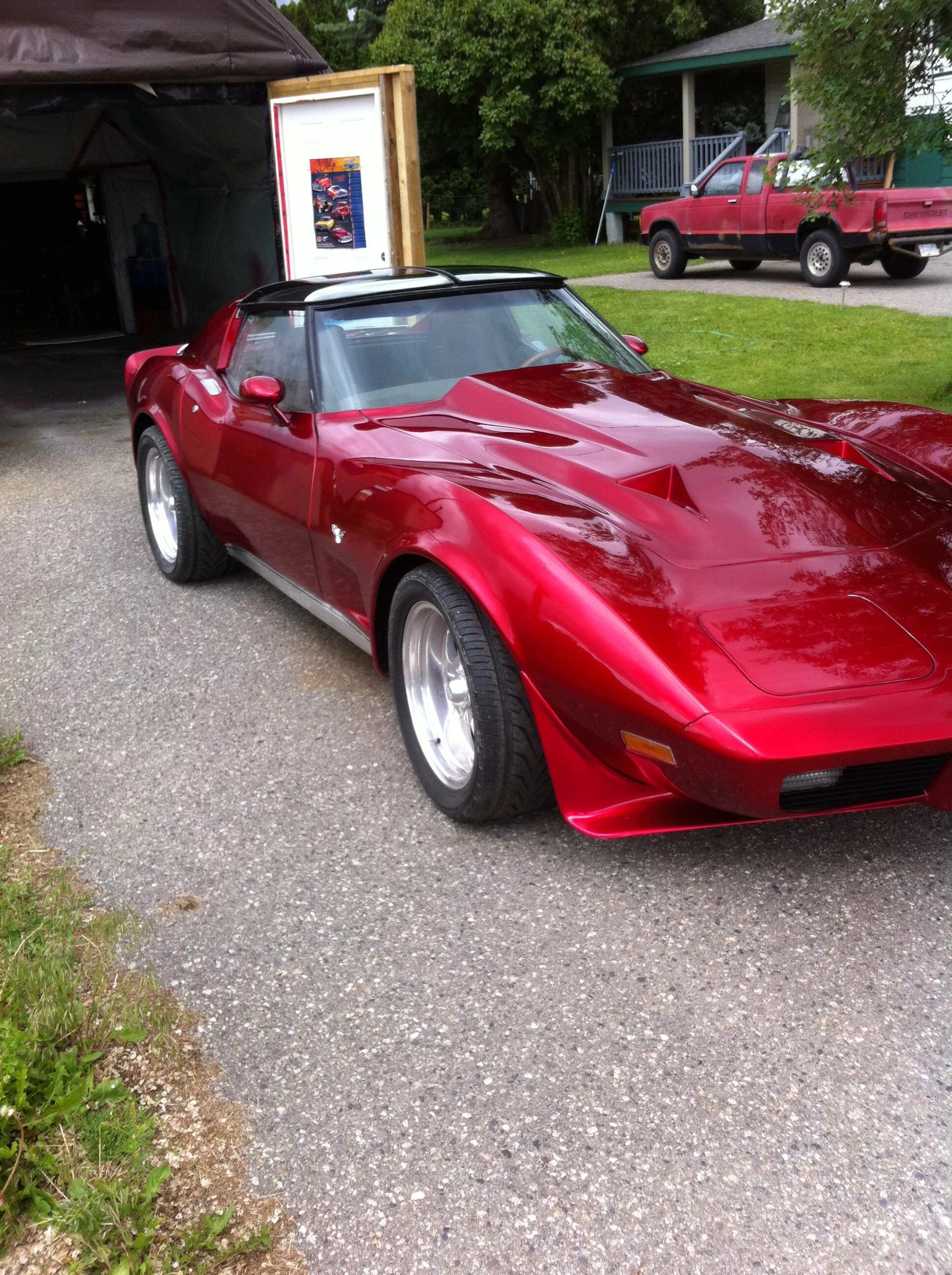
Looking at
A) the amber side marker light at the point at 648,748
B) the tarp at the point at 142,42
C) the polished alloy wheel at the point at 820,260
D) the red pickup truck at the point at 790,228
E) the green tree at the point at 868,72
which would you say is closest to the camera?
the amber side marker light at the point at 648,748

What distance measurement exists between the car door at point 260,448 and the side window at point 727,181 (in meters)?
12.3

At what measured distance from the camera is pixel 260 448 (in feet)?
14.4

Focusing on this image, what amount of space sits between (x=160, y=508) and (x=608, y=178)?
20.1 meters

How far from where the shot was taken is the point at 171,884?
3.16 metres

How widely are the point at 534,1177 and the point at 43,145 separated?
1623cm

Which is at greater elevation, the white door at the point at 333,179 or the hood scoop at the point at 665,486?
the white door at the point at 333,179

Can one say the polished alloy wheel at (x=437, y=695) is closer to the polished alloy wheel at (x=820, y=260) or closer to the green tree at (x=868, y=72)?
the green tree at (x=868, y=72)

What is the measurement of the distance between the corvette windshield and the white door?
5.26 m

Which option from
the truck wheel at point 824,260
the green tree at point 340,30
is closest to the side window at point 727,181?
the truck wheel at point 824,260

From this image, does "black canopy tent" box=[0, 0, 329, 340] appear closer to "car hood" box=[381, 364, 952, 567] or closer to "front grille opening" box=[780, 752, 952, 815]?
"car hood" box=[381, 364, 952, 567]

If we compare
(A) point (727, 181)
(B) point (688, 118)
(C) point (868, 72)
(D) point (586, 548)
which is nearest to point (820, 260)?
(A) point (727, 181)

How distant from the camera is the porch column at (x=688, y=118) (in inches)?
877

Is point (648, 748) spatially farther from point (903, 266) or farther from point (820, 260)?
point (903, 266)

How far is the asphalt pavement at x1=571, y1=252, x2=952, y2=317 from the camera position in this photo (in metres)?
12.9
